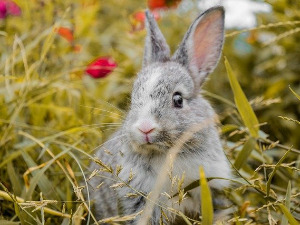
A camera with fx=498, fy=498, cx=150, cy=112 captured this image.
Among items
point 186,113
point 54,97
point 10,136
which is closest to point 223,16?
point 186,113

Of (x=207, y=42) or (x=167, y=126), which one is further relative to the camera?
(x=207, y=42)

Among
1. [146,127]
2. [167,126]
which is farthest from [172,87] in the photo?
[146,127]

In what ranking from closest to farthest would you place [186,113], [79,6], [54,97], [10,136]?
[186,113] → [10,136] → [54,97] → [79,6]

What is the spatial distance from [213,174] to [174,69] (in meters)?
0.69

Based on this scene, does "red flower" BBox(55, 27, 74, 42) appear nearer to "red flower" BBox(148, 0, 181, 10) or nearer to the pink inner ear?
"red flower" BBox(148, 0, 181, 10)

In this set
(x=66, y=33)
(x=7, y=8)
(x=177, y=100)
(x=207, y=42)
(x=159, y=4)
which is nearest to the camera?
(x=177, y=100)

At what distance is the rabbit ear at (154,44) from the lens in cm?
332

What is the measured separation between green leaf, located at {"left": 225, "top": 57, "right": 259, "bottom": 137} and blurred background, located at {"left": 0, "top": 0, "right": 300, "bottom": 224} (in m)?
0.07

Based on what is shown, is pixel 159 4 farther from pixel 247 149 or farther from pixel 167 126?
pixel 167 126

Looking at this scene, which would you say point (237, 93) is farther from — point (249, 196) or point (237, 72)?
point (237, 72)

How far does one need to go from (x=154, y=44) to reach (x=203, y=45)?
0.33m

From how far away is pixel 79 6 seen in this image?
227 inches

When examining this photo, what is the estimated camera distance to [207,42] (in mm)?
3318

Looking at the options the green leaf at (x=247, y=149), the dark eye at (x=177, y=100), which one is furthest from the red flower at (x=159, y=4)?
the green leaf at (x=247, y=149)
